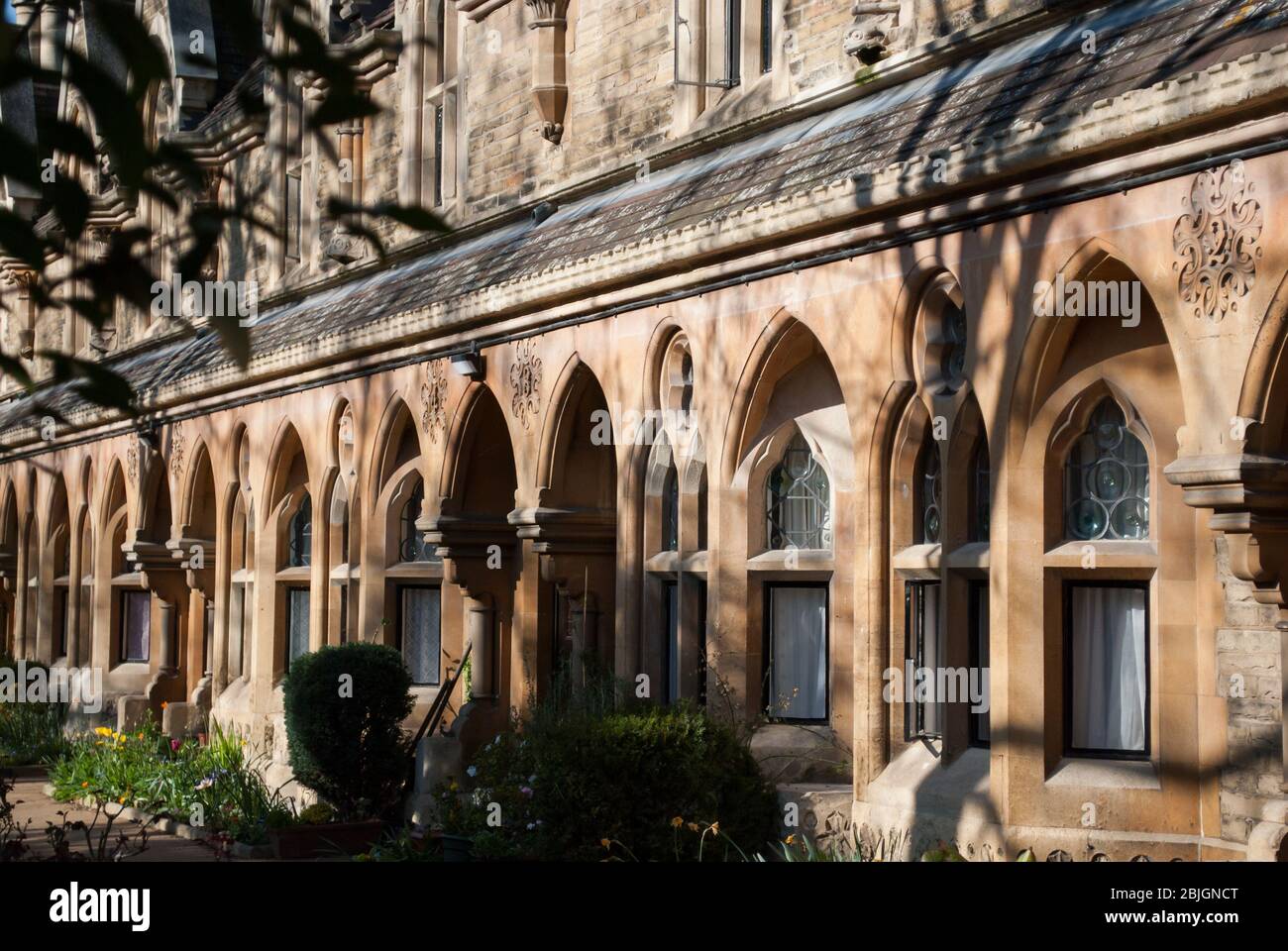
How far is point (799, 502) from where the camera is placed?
935 cm

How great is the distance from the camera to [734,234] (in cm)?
893

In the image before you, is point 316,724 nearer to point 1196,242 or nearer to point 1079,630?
point 1079,630

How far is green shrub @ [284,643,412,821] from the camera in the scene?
11.4 meters

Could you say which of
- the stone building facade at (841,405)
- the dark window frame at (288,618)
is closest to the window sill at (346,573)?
the stone building facade at (841,405)

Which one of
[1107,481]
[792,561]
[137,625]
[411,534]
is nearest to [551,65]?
[411,534]

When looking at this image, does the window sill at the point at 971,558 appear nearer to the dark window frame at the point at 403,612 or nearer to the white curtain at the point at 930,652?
the white curtain at the point at 930,652

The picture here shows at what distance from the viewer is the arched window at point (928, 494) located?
8258 mm

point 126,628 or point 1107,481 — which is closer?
point 1107,481

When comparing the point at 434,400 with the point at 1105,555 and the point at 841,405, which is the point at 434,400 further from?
the point at 1105,555

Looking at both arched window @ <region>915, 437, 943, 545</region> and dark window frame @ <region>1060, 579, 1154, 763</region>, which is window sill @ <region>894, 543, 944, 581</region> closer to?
arched window @ <region>915, 437, 943, 545</region>

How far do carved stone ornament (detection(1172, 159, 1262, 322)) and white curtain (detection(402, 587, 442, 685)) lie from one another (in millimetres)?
8378

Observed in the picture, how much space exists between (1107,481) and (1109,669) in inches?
30.0

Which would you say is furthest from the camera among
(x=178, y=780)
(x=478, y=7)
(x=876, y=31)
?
(x=478, y=7)

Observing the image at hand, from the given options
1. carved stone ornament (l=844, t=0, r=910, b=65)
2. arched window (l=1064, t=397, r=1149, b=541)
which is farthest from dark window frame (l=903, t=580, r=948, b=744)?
carved stone ornament (l=844, t=0, r=910, b=65)
